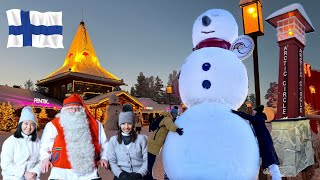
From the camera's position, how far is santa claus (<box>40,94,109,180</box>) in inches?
143

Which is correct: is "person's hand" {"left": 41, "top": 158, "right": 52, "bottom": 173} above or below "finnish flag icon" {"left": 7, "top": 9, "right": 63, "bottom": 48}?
below

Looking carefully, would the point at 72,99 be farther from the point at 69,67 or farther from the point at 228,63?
the point at 69,67

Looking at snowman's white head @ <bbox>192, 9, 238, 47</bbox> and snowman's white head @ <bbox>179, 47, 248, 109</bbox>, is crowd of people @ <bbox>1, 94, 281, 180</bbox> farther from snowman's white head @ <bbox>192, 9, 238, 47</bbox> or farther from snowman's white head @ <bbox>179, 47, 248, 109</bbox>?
snowman's white head @ <bbox>192, 9, 238, 47</bbox>

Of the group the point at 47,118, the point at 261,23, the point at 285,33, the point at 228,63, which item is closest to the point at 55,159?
the point at 228,63

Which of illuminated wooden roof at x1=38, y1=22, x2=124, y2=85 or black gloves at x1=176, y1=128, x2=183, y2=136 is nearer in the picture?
black gloves at x1=176, y1=128, x2=183, y2=136

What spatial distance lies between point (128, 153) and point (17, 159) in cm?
133

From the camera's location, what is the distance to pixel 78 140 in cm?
374

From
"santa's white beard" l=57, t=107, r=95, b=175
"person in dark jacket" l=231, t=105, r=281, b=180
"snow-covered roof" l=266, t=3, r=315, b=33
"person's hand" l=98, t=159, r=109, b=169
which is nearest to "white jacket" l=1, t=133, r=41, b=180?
"santa's white beard" l=57, t=107, r=95, b=175

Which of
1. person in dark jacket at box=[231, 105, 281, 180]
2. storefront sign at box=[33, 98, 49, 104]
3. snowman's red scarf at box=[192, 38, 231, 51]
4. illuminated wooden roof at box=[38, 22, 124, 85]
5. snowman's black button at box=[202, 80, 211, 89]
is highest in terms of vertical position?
illuminated wooden roof at box=[38, 22, 124, 85]

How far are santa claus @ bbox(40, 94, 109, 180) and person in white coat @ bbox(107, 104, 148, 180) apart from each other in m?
0.12

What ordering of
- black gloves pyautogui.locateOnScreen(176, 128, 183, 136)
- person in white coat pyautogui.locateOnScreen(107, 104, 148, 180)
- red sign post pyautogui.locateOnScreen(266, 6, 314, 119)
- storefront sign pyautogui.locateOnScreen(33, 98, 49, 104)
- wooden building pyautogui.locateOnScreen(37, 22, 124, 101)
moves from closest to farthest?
black gloves pyautogui.locateOnScreen(176, 128, 183, 136), person in white coat pyautogui.locateOnScreen(107, 104, 148, 180), red sign post pyautogui.locateOnScreen(266, 6, 314, 119), storefront sign pyautogui.locateOnScreen(33, 98, 49, 104), wooden building pyautogui.locateOnScreen(37, 22, 124, 101)

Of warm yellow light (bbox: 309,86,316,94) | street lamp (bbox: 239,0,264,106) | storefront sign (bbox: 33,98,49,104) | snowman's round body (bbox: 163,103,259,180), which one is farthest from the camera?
storefront sign (bbox: 33,98,49,104)

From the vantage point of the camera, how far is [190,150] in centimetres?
344

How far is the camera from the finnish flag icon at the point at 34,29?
852 cm
